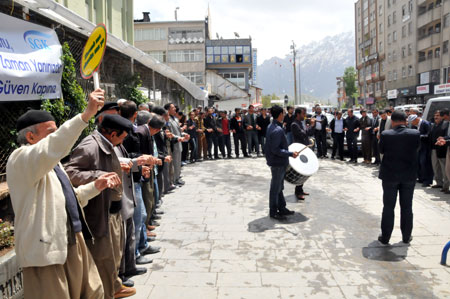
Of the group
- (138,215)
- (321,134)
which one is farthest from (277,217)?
(321,134)

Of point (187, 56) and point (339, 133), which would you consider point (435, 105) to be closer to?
point (339, 133)

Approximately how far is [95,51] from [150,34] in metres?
57.4

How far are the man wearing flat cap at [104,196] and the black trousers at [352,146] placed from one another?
11.4m

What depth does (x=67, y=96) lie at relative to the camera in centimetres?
677

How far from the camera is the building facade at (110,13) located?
601 inches

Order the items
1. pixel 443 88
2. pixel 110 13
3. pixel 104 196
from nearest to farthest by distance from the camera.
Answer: pixel 104 196
pixel 110 13
pixel 443 88

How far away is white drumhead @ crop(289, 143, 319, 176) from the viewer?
7.05m

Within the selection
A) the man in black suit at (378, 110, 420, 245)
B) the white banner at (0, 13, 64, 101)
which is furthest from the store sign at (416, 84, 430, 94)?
the white banner at (0, 13, 64, 101)

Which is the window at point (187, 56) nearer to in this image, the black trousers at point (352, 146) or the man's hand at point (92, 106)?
the black trousers at point (352, 146)

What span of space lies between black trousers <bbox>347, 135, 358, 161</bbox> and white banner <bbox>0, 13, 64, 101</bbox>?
10.3 m

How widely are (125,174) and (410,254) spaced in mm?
3802

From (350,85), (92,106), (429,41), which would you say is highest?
(350,85)

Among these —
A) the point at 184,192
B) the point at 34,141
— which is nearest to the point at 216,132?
the point at 184,192

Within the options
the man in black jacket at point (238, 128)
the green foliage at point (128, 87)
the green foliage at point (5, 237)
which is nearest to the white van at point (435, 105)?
the man in black jacket at point (238, 128)
